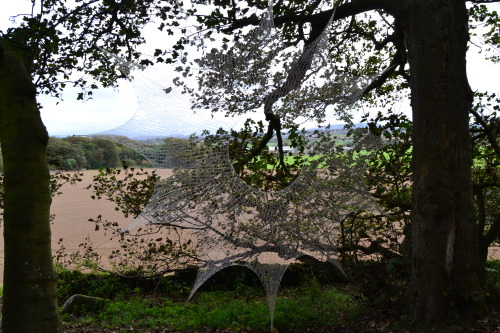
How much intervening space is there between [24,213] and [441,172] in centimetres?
351

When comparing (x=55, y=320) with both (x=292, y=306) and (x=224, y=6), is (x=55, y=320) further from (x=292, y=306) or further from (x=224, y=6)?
(x=224, y=6)

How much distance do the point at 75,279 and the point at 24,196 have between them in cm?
378

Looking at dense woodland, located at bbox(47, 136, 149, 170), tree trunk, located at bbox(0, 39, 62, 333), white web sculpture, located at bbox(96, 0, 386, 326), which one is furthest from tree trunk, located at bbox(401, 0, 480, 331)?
dense woodland, located at bbox(47, 136, 149, 170)

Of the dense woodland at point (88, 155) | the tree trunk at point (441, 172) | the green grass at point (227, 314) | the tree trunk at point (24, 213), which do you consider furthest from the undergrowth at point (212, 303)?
the dense woodland at point (88, 155)

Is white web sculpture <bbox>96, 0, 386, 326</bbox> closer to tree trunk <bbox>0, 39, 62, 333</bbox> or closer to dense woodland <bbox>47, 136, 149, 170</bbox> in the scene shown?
tree trunk <bbox>0, 39, 62, 333</bbox>

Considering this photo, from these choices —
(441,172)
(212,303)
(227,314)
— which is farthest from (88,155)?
(441,172)

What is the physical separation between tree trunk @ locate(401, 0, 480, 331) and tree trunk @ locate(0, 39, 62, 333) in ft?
10.5

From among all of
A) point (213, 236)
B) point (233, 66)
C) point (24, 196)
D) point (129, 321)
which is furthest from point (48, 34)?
point (129, 321)

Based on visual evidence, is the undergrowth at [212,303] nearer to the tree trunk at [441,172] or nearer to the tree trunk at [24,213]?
the tree trunk at [441,172]

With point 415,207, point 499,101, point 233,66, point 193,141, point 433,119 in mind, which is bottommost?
point 415,207

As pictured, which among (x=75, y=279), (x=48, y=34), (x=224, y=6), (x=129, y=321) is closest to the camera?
(x=48, y=34)

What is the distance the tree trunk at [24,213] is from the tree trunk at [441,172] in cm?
321

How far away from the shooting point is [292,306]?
4.82 meters

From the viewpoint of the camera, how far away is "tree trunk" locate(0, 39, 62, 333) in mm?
3885
